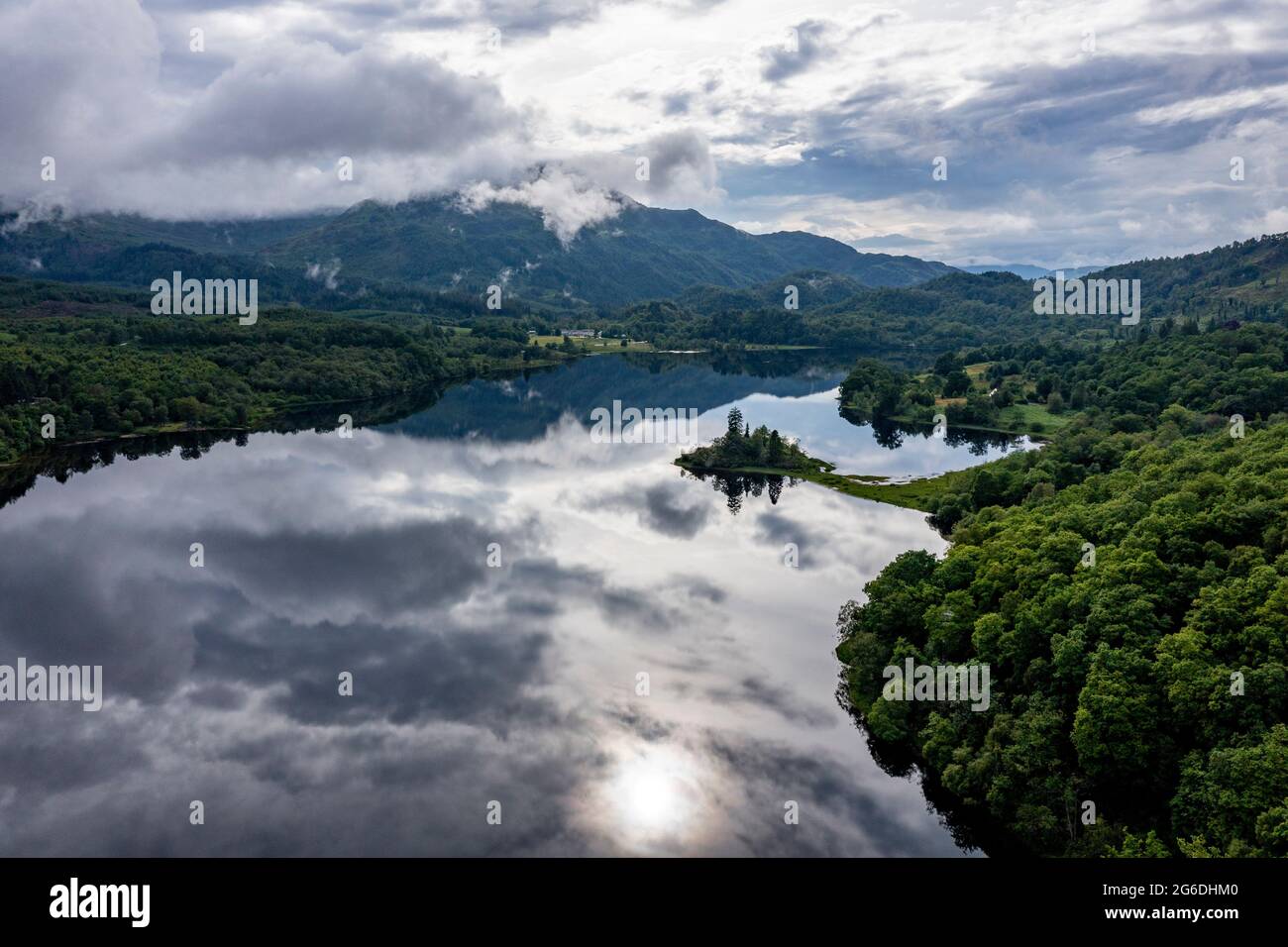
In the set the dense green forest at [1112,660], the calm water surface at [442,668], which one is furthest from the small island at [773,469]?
the dense green forest at [1112,660]

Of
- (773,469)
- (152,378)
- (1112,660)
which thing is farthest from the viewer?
(152,378)

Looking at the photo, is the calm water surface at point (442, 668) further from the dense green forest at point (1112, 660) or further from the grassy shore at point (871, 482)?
the grassy shore at point (871, 482)

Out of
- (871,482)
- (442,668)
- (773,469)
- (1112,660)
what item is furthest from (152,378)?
(1112,660)

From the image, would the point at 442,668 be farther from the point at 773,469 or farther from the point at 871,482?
the point at 871,482

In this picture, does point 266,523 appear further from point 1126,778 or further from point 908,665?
point 1126,778

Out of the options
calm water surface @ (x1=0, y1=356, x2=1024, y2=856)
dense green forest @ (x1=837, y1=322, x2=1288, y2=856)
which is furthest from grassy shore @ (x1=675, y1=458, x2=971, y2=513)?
dense green forest @ (x1=837, y1=322, x2=1288, y2=856)

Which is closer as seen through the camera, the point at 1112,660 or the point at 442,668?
the point at 1112,660
